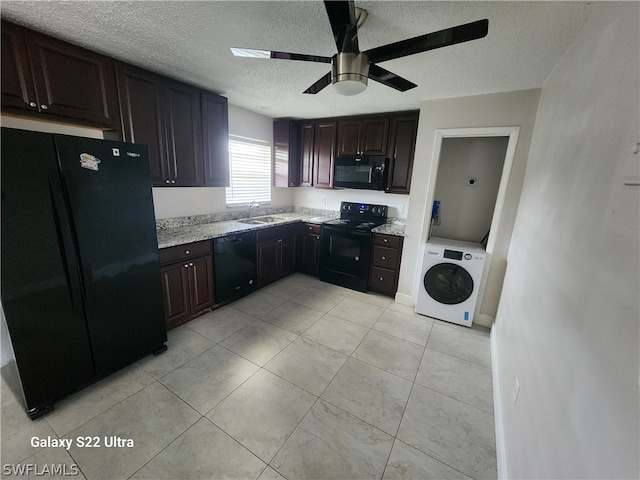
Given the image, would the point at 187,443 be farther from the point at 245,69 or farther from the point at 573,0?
the point at 573,0

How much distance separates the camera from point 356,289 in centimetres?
375

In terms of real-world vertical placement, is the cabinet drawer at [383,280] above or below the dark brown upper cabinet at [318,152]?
below

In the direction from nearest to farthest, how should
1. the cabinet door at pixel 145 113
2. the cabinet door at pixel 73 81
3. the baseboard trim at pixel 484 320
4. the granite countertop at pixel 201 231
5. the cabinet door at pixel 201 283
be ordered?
1. the cabinet door at pixel 73 81
2. the cabinet door at pixel 145 113
3. the granite countertop at pixel 201 231
4. the cabinet door at pixel 201 283
5. the baseboard trim at pixel 484 320

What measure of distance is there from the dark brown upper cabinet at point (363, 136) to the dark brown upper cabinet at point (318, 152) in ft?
0.50

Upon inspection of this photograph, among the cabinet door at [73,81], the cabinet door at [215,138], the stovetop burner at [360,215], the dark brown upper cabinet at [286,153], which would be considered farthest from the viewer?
the dark brown upper cabinet at [286,153]

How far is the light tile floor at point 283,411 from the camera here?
1.43 meters

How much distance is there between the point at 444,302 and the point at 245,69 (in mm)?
3201

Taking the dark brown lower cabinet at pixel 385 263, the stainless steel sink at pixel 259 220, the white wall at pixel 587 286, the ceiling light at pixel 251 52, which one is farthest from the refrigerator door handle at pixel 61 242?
the dark brown lower cabinet at pixel 385 263

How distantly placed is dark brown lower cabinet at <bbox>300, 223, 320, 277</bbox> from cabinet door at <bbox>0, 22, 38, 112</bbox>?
307 centimetres

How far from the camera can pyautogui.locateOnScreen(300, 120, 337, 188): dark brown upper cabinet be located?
3.87m

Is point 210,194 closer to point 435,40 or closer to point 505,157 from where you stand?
point 435,40

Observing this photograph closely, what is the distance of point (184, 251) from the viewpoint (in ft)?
8.30

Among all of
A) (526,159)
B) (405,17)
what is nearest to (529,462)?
(405,17)

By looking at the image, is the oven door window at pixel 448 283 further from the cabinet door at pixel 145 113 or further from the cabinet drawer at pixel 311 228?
the cabinet door at pixel 145 113
